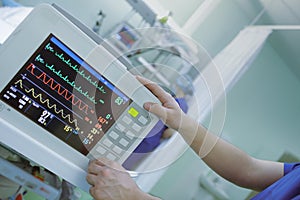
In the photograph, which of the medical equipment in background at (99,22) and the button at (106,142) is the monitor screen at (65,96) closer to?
the button at (106,142)

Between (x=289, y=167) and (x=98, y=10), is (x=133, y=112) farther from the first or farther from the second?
(x=98, y=10)

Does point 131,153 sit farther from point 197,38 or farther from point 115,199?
point 197,38

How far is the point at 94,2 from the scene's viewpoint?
102 inches

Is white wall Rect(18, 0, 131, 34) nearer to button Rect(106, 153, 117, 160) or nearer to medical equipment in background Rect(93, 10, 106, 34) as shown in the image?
medical equipment in background Rect(93, 10, 106, 34)

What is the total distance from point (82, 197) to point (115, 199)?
11.9 inches

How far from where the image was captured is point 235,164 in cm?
85

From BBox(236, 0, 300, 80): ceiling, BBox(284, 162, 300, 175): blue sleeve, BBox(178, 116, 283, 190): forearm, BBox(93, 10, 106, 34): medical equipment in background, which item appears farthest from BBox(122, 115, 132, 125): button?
BBox(236, 0, 300, 80): ceiling

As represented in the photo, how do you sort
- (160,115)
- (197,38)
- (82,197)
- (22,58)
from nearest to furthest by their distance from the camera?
(22,58) < (160,115) < (82,197) < (197,38)

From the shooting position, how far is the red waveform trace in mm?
555

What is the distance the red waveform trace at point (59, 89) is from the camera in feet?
1.82

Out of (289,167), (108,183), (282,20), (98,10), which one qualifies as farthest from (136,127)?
(282,20)

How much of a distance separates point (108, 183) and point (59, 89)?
0.70 feet

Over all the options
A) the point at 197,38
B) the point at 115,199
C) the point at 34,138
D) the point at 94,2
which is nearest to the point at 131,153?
the point at 115,199

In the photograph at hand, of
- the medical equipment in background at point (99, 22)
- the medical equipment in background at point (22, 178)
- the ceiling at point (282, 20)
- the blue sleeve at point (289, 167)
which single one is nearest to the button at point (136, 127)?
the medical equipment in background at point (22, 178)
